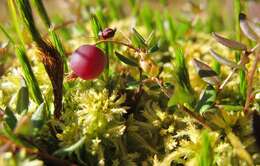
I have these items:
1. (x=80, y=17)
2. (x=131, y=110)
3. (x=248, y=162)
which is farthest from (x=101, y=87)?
(x=80, y=17)

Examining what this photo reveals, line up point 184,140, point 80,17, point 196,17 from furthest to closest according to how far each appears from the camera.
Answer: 1. point 80,17
2. point 196,17
3. point 184,140

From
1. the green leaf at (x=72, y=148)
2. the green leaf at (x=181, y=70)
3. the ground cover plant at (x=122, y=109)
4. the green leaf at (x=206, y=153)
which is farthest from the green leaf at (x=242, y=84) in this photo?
the green leaf at (x=72, y=148)

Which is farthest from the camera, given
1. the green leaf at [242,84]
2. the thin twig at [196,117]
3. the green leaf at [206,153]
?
the green leaf at [242,84]

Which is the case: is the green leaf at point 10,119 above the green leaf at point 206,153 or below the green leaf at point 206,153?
above

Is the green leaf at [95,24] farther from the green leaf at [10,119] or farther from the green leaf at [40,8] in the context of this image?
the green leaf at [10,119]

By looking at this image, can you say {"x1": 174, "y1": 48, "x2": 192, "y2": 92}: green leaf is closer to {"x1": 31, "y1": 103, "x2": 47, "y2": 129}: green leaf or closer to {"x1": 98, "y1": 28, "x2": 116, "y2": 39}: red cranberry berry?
{"x1": 98, "y1": 28, "x2": 116, "y2": 39}: red cranberry berry

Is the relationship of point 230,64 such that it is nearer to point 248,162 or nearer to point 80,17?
point 248,162
